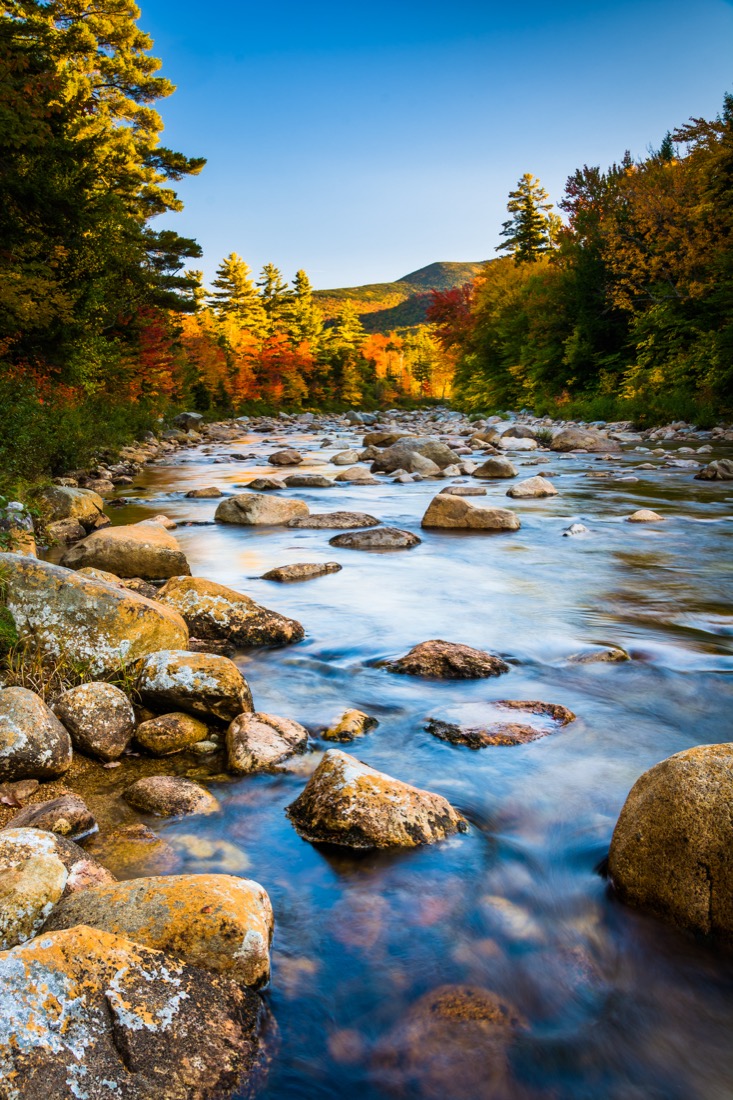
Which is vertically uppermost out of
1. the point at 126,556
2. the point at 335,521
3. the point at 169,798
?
A: the point at 126,556

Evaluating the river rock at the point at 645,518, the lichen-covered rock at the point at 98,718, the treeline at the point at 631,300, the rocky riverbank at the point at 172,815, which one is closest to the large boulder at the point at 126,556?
the rocky riverbank at the point at 172,815

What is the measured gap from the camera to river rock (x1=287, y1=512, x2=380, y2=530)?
1116cm

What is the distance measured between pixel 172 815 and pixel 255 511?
27.3 ft

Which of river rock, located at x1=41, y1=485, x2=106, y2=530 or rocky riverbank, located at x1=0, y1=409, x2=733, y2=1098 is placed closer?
rocky riverbank, located at x1=0, y1=409, x2=733, y2=1098

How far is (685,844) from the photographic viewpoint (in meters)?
2.59

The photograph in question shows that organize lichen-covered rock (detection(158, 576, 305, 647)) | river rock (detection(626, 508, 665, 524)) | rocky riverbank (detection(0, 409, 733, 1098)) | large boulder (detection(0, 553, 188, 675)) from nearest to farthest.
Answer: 1. rocky riverbank (detection(0, 409, 733, 1098))
2. large boulder (detection(0, 553, 188, 675))
3. lichen-covered rock (detection(158, 576, 305, 647))
4. river rock (detection(626, 508, 665, 524))

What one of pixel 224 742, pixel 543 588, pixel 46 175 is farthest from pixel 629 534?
pixel 46 175

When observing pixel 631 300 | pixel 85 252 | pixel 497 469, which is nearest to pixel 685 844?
pixel 497 469

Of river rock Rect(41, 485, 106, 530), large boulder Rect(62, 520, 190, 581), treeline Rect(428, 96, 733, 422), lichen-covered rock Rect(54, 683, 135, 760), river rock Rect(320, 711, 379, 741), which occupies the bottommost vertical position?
river rock Rect(320, 711, 379, 741)

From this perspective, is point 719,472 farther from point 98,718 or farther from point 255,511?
point 98,718

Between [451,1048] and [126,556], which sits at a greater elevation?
[126,556]

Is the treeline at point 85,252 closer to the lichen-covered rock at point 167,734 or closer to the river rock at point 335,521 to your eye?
the river rock at point 335,521

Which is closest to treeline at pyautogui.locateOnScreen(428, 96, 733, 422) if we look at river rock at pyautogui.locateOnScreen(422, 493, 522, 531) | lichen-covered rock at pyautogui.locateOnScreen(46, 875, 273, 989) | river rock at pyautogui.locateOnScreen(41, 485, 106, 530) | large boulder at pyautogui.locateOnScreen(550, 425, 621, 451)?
large boulder at pyautogui.locateOnScreen(550, 425, 621, 451)

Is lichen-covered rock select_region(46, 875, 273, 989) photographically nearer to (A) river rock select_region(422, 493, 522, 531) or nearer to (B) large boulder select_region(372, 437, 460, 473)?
(A) river rock select_region(422, 493, 522, 531)
